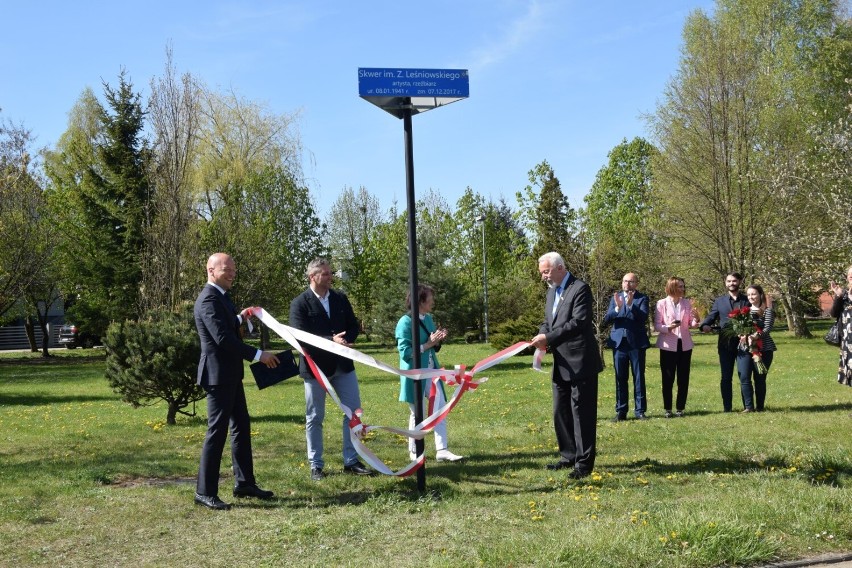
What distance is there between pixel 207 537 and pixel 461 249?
48257mm

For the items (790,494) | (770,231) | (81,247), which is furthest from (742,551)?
(81,247)

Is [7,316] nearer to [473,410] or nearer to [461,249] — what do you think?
[461,249]

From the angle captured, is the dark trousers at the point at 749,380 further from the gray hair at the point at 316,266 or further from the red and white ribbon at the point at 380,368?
the gray hair at the point at 316,266

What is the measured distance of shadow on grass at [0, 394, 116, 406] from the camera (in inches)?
712

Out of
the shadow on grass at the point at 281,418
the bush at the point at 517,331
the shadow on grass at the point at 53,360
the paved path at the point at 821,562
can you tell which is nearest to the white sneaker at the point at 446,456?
the paved path at the point at 821,562

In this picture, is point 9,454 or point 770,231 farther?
point 770,231

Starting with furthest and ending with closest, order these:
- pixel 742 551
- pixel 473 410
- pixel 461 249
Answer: pixel 461 249 < pixel 473 410 < pixel 742 551

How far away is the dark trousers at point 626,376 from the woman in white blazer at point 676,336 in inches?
13.4

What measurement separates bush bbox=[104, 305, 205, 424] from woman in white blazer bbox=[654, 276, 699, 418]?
6.61m

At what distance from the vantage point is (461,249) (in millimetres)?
53594

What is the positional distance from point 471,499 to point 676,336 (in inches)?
229

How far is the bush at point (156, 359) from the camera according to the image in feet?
37.4

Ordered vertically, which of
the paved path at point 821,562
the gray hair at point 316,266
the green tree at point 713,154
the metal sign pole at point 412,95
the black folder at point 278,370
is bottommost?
the paved path at point 821,562

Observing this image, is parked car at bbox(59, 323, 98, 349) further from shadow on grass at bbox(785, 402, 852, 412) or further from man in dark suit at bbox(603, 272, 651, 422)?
shadow on grass at bbox(785, 402, 852, 412)
